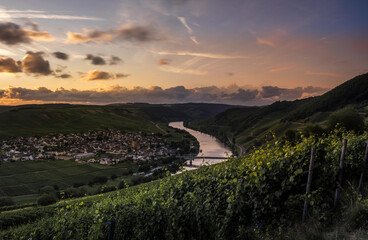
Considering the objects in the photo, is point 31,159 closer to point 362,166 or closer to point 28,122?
point 28,122

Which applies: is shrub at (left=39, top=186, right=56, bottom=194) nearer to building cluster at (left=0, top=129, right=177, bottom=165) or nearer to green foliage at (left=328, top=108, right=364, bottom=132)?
building cluster at (left=0, top=129, right=177, bottom=165)

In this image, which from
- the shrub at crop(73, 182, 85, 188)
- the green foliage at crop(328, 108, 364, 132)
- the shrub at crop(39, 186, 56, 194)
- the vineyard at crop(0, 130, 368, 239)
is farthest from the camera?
the shrub at crop(73, 182, 85, 188)

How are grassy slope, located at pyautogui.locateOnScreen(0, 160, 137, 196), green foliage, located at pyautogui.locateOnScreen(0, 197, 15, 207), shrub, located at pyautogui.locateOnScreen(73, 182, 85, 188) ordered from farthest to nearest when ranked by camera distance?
shrub, located at pyautogui.locateOnScreen(73, 182, 85, 188), grassy slope, located at pyautogui.locateOnScreen(0, 160, 137, 196), green foliage, located at pyautogui.locateOnScreen(0, 197, 15, 207)

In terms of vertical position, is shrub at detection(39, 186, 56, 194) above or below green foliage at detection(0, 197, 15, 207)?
below

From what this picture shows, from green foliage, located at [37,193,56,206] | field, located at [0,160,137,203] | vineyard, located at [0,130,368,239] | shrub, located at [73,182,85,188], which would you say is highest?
vineyard, located at [0,130,368,239]

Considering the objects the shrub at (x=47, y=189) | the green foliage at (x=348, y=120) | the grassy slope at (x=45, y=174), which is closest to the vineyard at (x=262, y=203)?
the green foliage at (x=348, y=120)

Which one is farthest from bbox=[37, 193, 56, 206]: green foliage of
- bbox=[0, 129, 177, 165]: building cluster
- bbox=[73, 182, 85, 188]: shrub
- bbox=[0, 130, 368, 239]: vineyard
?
bbox=[0, 130, 368, 239]: vineyard
